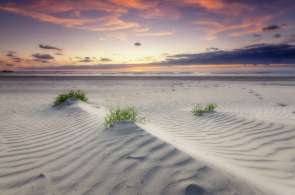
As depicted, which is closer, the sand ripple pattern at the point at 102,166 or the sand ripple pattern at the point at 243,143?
the sand ripple pattern at the point at 102,166

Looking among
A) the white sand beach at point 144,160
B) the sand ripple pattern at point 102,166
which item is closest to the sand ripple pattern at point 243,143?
the white sand beach at point 144,160

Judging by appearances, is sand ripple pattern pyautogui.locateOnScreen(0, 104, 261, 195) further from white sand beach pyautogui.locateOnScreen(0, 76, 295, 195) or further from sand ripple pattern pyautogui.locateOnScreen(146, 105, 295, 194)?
sand ripple pattern pyautogui.locateOnScreen(146, 105, 295, 194)

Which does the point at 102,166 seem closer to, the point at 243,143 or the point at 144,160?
the point at 144,160

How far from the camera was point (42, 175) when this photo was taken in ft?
9.71

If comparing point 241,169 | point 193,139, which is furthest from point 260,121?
point 241,169

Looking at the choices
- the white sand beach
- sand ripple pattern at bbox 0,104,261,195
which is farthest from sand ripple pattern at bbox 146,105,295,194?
sand ripple pattern at bbox 0,104,261,195

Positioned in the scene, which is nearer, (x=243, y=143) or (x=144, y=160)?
(x=144, y=160)

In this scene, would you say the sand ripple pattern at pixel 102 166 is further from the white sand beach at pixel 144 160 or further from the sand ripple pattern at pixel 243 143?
the sand ripple pattern at pixel 243 143

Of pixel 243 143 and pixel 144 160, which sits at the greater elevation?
pixel 144 160

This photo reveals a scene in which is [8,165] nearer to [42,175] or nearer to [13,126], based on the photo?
[42,175]

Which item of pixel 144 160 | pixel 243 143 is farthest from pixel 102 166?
pixel 243 143

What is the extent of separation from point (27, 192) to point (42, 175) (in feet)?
1.11

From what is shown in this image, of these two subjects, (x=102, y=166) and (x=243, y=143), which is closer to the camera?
(x=102, y=166)

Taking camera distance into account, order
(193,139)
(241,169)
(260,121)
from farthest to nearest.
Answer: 1. (260,121)
2. (193,139)
3. (241,169)
